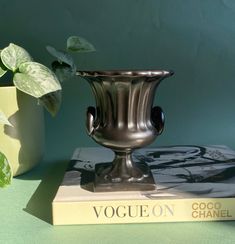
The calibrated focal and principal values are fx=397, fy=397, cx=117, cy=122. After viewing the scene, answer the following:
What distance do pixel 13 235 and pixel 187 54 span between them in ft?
2.13

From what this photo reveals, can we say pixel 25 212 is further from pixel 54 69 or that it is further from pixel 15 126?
pixel 54 69

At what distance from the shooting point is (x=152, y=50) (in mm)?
1012

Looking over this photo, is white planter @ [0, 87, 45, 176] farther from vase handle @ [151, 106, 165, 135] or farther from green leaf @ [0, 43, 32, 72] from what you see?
vase handle @ [151, 106, 165, 135]

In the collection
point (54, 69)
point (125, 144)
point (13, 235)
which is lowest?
point (13, 235)

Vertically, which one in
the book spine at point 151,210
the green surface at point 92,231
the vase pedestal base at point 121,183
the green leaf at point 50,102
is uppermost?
the green leaf at point 50,102

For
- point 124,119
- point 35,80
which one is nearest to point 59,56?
point 35,80

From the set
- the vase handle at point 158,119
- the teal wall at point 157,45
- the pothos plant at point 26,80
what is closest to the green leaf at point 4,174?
the pothos plant at point 26,80

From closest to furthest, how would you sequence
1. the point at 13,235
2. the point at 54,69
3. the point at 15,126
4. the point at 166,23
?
the point at 13,235, the point at 15,126, the point at 54,69, the point at 166,23

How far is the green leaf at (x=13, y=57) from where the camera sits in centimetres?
72

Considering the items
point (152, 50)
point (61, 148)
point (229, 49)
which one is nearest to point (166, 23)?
point (152, 50)

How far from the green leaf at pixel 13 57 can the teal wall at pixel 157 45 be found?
257mm

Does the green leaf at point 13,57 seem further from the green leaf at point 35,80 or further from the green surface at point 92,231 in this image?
the green surface at point 92,231

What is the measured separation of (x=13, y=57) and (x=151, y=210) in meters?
0.38

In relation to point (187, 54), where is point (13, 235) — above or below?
below
